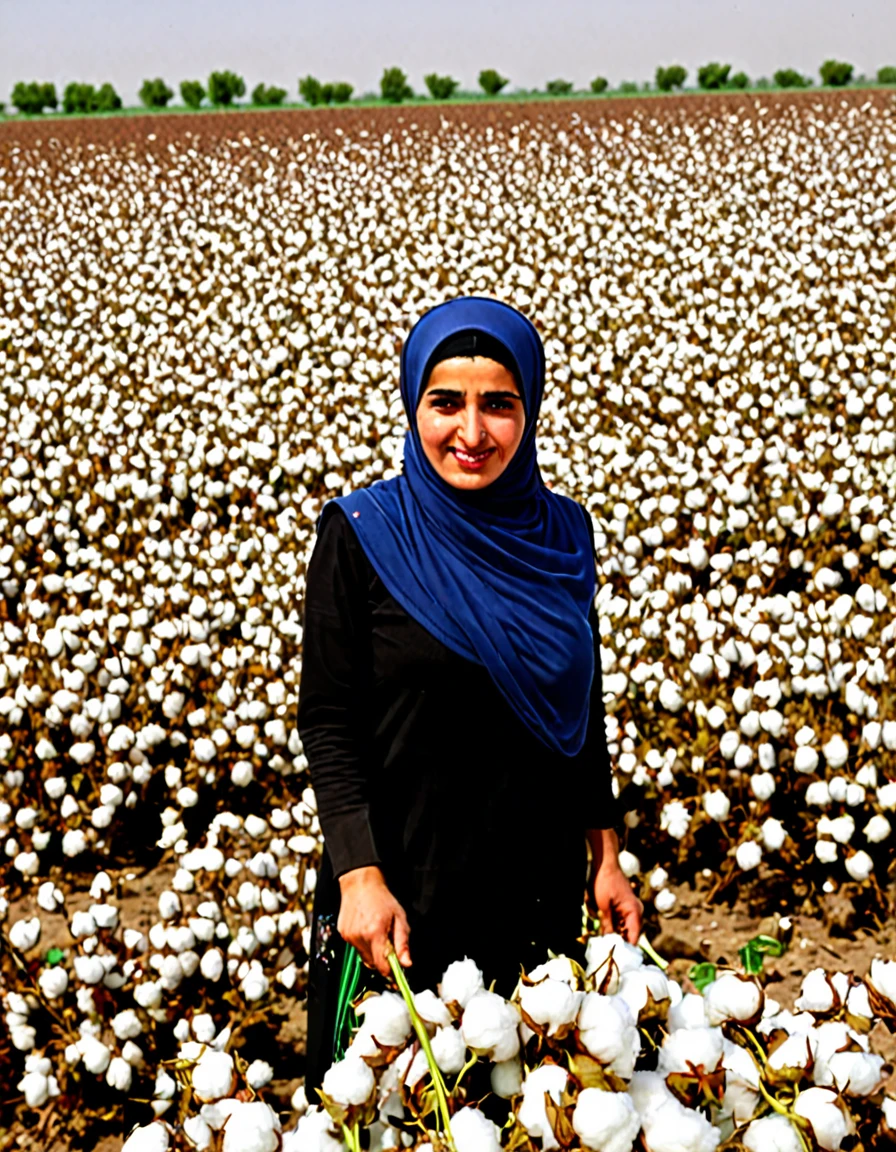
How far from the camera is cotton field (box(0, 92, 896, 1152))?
353cm

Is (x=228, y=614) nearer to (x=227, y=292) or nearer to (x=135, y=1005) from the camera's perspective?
(x=135, y=1005)

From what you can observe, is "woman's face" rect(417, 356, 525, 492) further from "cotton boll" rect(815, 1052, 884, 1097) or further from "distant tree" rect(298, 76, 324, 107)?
"distant tree" rect(298, 76, 324, 107)

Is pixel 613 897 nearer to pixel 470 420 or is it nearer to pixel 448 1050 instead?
pixel 470 420

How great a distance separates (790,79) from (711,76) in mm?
3196

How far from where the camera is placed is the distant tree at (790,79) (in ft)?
141

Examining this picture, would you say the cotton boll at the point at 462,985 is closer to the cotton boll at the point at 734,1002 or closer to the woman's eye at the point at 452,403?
the cotton boll at the point at 734,1002

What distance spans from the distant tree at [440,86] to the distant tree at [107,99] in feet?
41.8

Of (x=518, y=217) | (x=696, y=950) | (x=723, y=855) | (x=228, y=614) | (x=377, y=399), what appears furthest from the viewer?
(x=518, y=217)

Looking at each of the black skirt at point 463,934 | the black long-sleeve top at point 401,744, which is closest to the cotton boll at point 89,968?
the black skirt at point 463,934

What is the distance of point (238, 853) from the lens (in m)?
4.48

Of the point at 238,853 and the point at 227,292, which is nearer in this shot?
the point at 238,853

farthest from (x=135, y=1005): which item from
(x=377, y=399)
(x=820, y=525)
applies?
(x=377, y=399)

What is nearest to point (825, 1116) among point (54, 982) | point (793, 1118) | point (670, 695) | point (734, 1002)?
point (793, 1118)

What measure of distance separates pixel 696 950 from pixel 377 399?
589cm
